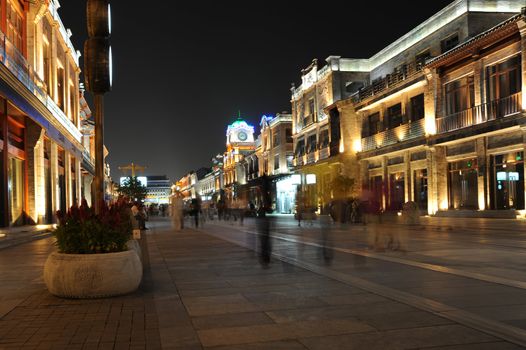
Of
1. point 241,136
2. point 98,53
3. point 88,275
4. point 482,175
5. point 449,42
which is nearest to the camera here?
point 88,275

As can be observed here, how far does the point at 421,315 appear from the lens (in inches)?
238

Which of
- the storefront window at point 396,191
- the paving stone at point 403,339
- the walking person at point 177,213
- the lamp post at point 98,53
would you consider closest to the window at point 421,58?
the storefront window at point 396,191

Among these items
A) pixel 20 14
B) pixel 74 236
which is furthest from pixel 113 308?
pixel 20 14

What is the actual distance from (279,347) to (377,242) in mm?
9504

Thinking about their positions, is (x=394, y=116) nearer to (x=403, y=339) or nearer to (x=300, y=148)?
(x=300, y=148)

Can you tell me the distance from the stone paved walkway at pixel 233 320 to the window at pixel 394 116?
29925 millimetres

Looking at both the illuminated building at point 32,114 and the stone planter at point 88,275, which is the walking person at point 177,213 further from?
the stone planter at point 88,275

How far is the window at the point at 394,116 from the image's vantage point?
3738 centimetres

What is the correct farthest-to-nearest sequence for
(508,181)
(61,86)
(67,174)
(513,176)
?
(61,86) → (67,174) → (508,181) → (513,176)

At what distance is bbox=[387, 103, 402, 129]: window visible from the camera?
37.4 m

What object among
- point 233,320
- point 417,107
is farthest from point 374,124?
point 233,320

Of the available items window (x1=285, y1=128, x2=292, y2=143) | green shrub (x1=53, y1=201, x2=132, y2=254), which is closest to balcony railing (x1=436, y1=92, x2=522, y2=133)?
green shrub (x1=53, y1=201, x2=132, y2=254)

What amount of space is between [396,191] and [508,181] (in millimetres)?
11695

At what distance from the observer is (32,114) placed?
26.8 meters
